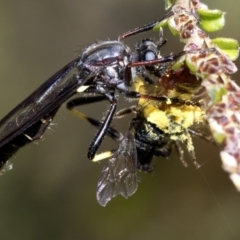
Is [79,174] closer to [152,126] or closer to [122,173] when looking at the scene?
[122,173]

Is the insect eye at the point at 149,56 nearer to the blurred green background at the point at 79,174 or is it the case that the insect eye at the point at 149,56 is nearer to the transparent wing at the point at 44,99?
the transparent wing at the point at 44,99

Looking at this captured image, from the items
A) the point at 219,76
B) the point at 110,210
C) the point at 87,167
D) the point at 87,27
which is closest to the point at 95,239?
the point at 110,210

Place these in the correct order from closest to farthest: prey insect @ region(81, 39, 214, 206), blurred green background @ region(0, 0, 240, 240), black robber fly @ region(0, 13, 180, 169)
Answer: prey insect @ region(81, 39, 214, 206) < black robber fly @ region(0, 13, 180, 169) < blurred green background @ region(0, 0, 240, 240)

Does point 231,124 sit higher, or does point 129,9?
point 129,9

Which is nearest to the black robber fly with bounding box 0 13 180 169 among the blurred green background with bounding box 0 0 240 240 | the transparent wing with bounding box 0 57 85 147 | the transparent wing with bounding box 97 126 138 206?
the transparent wing with bounding box 0 57 85 147

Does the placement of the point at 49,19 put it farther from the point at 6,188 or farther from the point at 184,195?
the point at 184,195

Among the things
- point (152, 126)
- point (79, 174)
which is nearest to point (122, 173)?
point (152, 126)

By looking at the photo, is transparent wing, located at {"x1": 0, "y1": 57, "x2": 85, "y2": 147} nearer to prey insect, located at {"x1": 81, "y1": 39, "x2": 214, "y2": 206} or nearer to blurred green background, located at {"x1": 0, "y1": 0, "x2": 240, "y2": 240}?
prey insect, located at {"x1": 81, "y1": 39, "x2": 214, "y2": 206}
